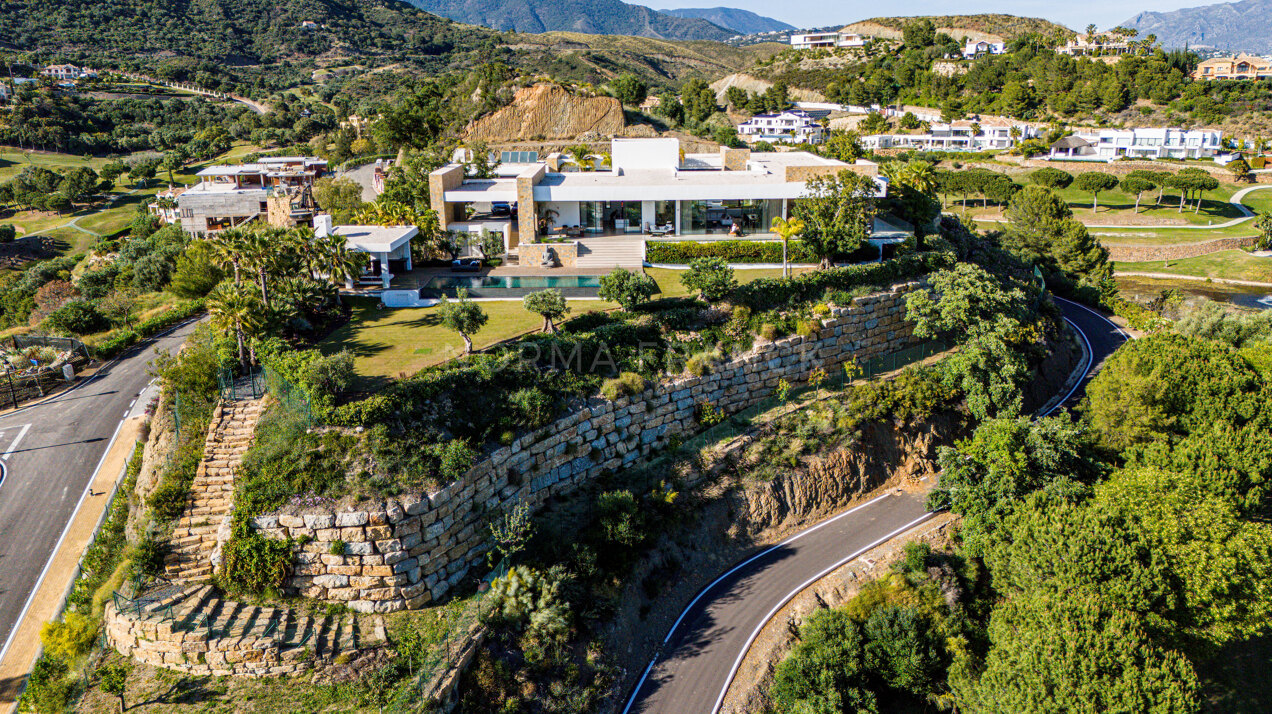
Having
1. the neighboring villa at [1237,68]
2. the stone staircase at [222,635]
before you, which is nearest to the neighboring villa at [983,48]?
the neighboring villa at [1237,68]

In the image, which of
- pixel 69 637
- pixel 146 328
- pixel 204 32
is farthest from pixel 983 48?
pixel 69 637

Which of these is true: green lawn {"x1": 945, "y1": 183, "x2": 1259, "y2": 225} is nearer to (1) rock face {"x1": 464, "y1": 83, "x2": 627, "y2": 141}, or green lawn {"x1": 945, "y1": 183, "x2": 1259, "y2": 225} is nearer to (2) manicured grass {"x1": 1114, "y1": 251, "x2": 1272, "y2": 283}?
(2) manicured grass {"x1": 1114, "y1": 251, "x2": 1272, "y2": 283}

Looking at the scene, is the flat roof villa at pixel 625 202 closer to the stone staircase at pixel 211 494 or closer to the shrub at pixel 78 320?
the shrub at pixel 78 320

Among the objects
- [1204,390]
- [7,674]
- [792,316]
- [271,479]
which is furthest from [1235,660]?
[7,674]

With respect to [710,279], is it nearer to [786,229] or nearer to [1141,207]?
[786,229]

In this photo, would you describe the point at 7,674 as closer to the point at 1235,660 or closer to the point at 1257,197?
the point at 1235,660

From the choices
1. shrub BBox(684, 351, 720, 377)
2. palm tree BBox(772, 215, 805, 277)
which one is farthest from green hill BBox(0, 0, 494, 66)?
shrub BBox(684, 351, 720, 377)

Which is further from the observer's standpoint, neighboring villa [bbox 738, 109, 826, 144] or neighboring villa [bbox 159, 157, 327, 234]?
neighboring villa [bbox 738, 109, 826, 144]
